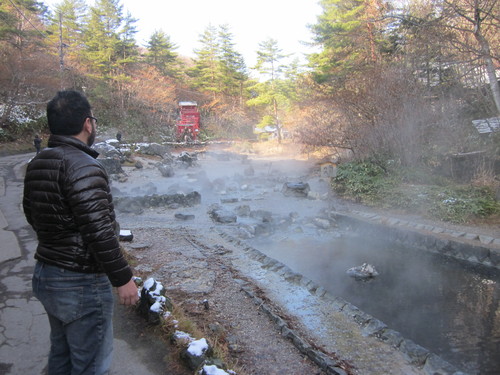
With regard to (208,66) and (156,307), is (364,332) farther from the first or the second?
(208,66)

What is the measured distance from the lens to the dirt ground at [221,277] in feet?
11.9

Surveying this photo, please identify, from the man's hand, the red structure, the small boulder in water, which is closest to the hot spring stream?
the small boulder in water

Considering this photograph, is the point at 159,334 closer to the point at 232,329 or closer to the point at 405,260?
the point at 232,329

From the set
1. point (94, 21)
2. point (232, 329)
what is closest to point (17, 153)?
point (94, 21)

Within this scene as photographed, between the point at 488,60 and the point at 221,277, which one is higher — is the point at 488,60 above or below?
above

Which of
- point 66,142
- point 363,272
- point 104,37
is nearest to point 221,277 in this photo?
point 363,272

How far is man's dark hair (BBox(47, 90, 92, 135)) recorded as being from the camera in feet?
5.78

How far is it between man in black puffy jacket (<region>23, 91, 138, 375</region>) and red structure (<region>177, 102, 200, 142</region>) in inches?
1167

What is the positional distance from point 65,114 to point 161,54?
3852cm

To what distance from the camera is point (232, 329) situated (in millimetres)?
4066

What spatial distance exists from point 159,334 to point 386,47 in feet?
56.0

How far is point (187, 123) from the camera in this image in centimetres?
3084

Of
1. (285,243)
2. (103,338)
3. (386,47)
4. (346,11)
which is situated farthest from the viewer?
(346,11)

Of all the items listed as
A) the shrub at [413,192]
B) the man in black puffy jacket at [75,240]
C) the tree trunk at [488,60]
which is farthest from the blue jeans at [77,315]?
the tree trunk at [488,60]
